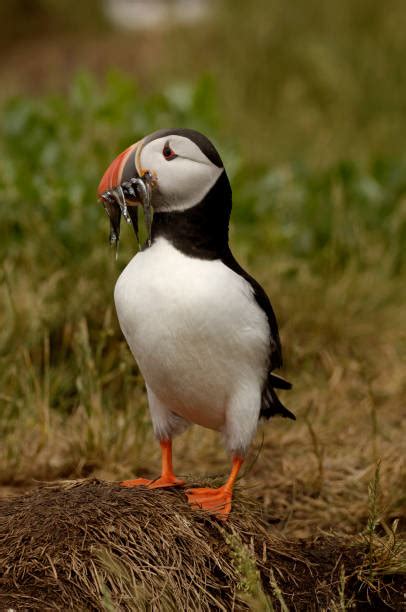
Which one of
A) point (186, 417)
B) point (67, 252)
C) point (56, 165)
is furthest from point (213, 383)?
point (56, 165)

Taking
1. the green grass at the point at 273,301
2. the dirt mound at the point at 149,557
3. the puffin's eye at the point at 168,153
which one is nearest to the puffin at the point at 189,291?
the puffin's eye at the point at 168,153

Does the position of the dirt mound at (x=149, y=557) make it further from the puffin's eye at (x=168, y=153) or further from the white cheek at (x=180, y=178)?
the puffin's eye at (x=168, y=153)

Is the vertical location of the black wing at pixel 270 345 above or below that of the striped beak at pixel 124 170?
below

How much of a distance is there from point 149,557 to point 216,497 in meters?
0.35

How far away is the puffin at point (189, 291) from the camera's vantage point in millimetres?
3180

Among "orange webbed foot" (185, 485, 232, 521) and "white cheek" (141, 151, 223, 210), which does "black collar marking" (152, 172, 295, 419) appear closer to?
"white cheek" (141, 151, 223, 210)

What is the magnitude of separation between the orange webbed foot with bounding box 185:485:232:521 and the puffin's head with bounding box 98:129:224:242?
0.94 meters

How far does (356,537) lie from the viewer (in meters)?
3.55

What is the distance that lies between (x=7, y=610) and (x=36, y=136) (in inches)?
158

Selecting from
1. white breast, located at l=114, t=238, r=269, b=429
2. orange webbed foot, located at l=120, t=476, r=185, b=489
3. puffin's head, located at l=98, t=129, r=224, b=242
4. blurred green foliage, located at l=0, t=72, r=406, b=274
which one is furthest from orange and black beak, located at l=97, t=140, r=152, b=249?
blurred green foliage, located at l=0, t=72, r=406, b=274

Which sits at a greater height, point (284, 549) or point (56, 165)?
point (56, 165)

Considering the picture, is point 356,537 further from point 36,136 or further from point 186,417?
point 36,136

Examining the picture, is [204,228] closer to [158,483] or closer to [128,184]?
[128,184]

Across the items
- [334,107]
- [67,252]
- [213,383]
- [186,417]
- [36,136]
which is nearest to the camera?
[213,383]
